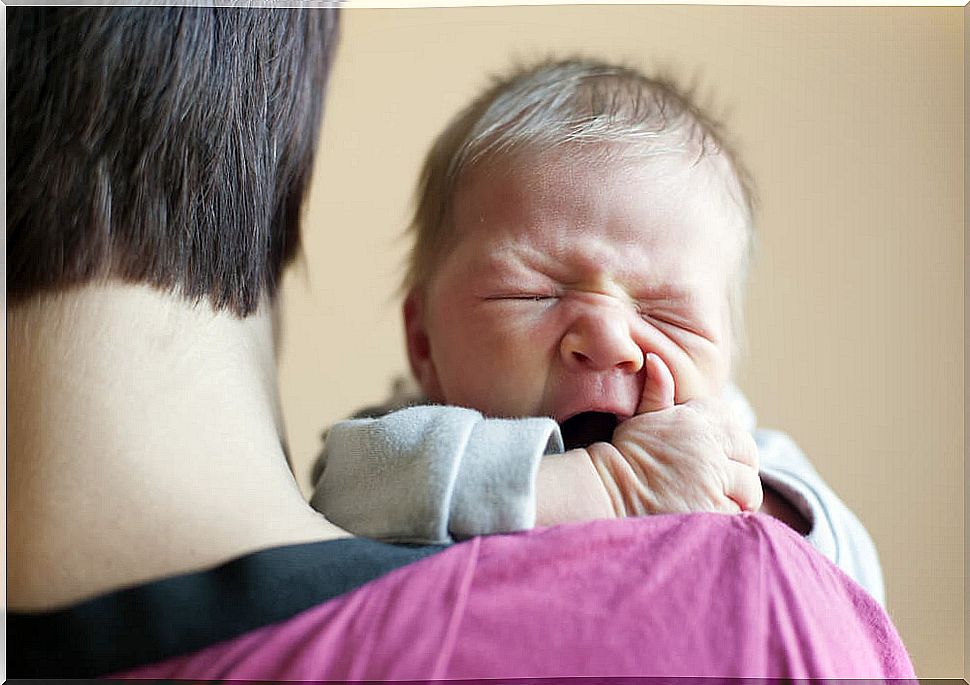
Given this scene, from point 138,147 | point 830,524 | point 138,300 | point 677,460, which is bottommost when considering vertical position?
point 830,524

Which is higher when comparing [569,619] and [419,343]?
[419,343]

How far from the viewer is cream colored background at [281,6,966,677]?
2.69ft

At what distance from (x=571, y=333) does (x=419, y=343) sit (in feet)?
0.70

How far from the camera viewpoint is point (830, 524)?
90 cm

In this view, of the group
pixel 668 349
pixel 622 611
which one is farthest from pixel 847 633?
pixel 668 349

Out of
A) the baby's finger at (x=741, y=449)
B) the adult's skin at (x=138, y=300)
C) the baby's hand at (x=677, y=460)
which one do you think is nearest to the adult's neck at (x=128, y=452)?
the adult's skin at (x=138, y=300)

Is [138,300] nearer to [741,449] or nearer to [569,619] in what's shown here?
[569,619]

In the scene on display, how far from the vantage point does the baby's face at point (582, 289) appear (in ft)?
2.40

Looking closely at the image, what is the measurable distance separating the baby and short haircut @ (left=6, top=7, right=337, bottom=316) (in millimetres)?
180

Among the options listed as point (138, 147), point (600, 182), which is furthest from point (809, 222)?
point (138, 147)

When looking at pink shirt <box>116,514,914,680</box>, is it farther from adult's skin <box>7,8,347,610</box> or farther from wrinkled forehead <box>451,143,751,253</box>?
wrinkled forehead <box>451,143,751,253</box>

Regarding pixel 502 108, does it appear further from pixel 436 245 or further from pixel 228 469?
pixel 228 469

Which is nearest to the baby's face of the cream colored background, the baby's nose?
the baby's nose

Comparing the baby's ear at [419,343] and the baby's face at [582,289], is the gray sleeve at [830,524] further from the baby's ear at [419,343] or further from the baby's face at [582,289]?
the baby's ear at [419,343]
